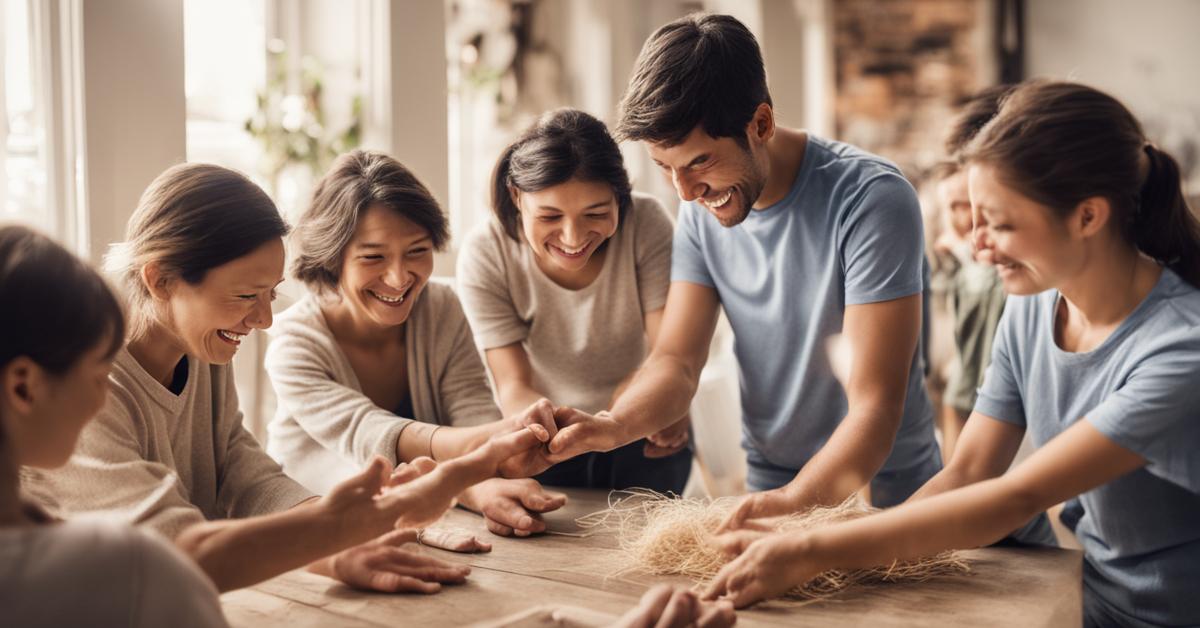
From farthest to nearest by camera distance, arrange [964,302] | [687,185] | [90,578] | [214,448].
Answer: [964,302] < [687,185] < [214,448] < [90,578]

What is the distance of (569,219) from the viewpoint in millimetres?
2189

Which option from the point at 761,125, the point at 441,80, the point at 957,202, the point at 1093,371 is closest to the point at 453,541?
the point at 761,125

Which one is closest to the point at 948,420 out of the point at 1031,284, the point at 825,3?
the point at 1031,284

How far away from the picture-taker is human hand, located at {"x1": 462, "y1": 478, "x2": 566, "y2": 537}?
74.1 inches

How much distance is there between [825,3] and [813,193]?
5102mm

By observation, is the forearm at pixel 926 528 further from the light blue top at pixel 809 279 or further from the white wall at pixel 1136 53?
the white wall at pixel 1136 53

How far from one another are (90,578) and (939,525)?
3.56 feet

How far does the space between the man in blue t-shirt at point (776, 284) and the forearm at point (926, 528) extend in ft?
0.67

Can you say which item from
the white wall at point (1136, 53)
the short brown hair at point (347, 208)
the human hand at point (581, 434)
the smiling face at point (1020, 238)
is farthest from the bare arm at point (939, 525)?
the white wall at point (1136, 53)

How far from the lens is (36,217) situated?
2461 mm

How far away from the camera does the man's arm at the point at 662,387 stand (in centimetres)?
201

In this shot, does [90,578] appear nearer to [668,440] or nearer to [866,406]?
[866,406]

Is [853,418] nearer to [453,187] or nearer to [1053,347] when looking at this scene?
[1053,347]

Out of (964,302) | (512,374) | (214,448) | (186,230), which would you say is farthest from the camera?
(964,302)
